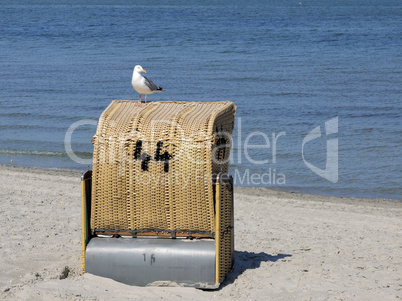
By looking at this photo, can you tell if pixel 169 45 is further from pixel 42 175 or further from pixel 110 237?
pixel 110 237

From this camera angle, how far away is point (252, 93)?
2528 cm

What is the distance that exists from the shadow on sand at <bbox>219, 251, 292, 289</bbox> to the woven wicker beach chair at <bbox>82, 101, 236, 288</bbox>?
190mm

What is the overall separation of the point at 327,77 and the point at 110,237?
24485 millimetres

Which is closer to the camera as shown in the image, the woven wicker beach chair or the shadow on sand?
the woven wicker beach chair

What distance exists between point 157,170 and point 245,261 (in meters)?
1.82

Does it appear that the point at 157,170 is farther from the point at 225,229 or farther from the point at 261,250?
the point at 261,250

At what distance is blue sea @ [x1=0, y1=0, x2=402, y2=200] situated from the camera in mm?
15516

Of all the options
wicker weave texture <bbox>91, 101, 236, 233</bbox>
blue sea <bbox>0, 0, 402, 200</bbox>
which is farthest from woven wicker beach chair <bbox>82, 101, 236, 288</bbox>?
blue sea <bbox>0, 0, 402, 200</bbox>

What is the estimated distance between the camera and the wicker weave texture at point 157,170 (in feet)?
21.3

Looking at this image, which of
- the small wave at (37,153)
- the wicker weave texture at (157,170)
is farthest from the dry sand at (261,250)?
the small wave at (37,153)

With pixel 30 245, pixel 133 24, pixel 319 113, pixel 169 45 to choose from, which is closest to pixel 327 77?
pixel 319 113

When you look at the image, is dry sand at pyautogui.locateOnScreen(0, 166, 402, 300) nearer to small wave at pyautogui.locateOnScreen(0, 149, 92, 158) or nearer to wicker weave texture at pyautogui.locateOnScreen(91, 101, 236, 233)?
wicker weave texture at pyautogui.locateOnScreen(91, 101, 236, 233)

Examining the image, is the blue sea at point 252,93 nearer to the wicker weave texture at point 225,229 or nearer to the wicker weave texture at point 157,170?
the wicker weave texture at point 225,229

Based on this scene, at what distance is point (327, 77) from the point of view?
2992 centimetres
